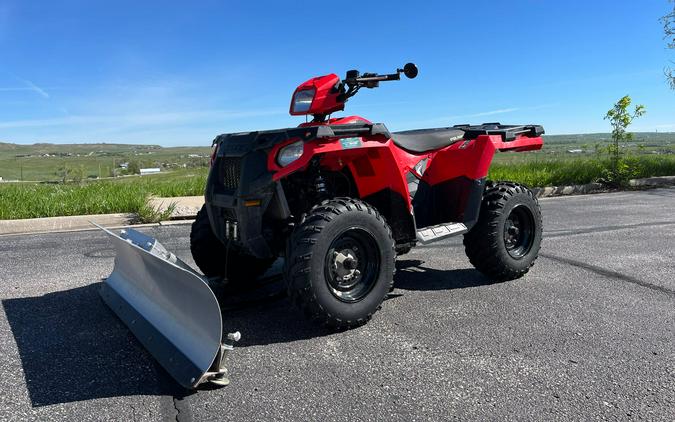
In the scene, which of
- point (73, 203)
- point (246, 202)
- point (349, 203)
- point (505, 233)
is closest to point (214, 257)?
point (246, 202)

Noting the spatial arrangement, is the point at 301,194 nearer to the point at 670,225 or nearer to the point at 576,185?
the point at 670,225

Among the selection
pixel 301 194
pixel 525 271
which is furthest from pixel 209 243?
pixel 525 271

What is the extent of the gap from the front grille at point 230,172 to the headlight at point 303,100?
2.31 ft

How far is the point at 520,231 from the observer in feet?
17.0

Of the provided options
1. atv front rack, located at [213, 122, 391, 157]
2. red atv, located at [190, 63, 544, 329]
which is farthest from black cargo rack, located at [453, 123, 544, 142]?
atv front rack, located at [213, 122, 391, 157]

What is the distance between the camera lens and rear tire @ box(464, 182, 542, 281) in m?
4.76

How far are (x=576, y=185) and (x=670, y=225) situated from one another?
532 cm

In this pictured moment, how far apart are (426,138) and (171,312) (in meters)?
2.63

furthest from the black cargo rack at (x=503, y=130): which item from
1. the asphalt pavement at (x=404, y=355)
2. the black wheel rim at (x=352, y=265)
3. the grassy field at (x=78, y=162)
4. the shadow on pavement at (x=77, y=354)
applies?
the shadow on pavement at (x=77, y=354)

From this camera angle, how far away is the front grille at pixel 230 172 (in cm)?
387

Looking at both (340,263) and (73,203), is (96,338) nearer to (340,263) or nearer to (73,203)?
(340,263)

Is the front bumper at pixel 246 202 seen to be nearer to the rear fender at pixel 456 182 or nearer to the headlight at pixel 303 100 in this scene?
the headlight at pixel 303 100

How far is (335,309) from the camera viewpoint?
354 centimetres

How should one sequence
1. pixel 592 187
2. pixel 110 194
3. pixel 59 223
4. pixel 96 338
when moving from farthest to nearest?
pixel 592 187
pixel 110 194
pixel 59 223
pixel 96 338
